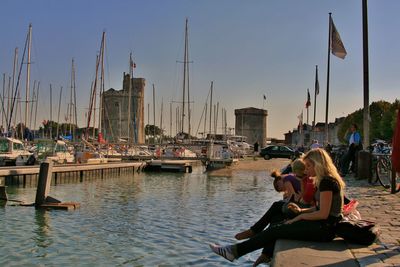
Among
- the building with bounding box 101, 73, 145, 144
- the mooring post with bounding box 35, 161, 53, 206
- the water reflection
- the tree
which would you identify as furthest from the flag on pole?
the tree

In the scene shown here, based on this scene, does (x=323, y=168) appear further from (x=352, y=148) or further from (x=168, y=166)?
(x=168, y=166)

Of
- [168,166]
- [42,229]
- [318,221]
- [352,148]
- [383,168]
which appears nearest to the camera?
[318,221]

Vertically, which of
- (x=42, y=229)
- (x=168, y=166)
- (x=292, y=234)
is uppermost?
(x=168, y=166)

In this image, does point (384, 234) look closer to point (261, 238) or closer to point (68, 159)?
point (261, 238)

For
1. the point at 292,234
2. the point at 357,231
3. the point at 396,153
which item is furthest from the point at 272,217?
the point at 396,153

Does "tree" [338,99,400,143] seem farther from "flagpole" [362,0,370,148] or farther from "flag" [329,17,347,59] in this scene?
"flagpole" [362,0,370,148]

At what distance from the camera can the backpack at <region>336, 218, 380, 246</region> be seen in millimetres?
6773

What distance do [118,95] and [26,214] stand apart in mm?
84387

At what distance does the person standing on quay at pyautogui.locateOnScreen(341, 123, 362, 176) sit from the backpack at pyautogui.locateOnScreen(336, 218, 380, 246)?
48.2ft

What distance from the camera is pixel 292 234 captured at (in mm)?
6777

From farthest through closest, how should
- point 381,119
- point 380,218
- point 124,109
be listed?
1. point 381,119
2. point 124,109
3. point 380,218

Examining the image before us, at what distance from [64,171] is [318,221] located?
88.2 ft

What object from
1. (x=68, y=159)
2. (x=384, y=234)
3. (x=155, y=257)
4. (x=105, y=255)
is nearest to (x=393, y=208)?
(x=384, y=234)

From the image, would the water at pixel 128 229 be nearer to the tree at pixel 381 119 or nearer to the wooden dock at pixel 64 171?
the wooden dock at pixel 64 171
